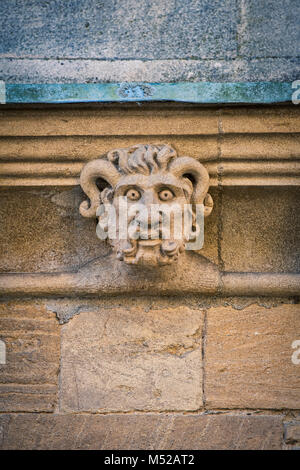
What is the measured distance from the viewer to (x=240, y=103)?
146 centimetres

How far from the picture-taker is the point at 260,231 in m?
1.63

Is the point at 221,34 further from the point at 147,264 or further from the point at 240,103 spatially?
the point at 147,264

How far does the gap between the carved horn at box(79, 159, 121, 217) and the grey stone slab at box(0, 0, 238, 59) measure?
1.02 ft

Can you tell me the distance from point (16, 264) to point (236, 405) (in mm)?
779

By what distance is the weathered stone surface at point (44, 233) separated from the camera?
64.2 inches

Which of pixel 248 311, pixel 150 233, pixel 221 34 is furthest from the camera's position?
pixel 248 311

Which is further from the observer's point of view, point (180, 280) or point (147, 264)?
point (180, 280)

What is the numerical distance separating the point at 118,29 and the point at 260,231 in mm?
710

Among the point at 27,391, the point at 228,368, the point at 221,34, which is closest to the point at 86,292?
the point at 27,391

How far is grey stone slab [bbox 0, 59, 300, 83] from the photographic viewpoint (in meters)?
1.49

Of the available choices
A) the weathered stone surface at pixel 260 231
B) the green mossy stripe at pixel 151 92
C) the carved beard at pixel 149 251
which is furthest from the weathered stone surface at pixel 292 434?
the green mossy stripe at pixel 151 92

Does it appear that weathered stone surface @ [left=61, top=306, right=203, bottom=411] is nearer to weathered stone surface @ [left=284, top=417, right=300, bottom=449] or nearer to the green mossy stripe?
weathered stone surface @ [left=284, top=417, right=300, bottom=449]

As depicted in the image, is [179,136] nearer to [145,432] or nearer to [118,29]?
[118,29]

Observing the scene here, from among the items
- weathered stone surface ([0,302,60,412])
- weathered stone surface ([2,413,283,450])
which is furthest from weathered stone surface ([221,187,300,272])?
weathered stone surface ([0,302,60,412])
